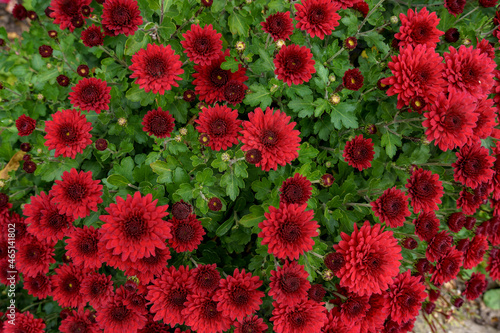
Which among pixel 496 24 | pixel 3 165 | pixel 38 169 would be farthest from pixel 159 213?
pixel 496 24

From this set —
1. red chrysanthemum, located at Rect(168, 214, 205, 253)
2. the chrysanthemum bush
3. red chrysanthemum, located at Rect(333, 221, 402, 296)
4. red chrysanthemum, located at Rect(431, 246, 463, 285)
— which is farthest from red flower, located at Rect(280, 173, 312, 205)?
red chrysanthemum, located at Rect(431, 246, 463, 285)

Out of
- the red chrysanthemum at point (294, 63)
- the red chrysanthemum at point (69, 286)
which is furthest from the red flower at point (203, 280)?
the red chrysanthemum at point (294, 63)

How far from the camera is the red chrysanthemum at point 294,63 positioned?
235cm

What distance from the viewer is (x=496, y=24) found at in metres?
3.14

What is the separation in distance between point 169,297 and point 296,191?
1.24m

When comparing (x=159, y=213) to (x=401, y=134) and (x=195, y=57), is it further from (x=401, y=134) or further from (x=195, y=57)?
(x=401, y=134)

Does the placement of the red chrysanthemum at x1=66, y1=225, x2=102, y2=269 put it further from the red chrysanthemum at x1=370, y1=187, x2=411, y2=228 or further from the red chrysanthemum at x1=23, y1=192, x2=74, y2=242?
the red chrysanthemum at x1=370, y1=187, x2=411, y2=228

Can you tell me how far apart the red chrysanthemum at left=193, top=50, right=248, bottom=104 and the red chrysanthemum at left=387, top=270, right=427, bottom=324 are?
208cm

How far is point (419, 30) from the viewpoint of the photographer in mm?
2535

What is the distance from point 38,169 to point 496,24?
4.54 metres

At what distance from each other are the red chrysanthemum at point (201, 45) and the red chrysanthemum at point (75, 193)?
1.19 meters

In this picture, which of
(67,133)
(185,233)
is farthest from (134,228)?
(67,133)

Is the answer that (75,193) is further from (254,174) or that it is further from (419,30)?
(419,30)

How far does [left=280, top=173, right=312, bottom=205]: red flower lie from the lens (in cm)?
222
